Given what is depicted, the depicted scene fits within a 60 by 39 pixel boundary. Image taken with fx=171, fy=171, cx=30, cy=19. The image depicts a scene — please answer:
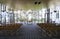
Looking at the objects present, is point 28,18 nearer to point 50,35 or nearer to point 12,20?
point 12,20

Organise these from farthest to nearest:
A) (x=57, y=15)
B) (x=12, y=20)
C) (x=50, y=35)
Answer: (x=12, y=20), (x=57, y=15), (x=50, y=35)

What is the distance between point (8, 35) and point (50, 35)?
140 inches

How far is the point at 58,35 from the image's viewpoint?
13242 mm

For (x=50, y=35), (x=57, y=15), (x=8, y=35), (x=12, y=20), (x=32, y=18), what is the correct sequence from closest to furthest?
(x=50, y=35) < (x=8, y=35) < (x=57, y=15) < (x=12, y=20) < (x=32, y=18)

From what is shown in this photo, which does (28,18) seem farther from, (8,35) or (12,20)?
(8,35)

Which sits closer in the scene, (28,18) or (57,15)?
(57,15)

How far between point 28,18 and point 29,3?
4828 mm

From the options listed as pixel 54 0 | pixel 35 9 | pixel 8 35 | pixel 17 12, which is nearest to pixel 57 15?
pixel 54 0

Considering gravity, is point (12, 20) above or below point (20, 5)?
below

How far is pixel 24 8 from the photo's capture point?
42.6 meters

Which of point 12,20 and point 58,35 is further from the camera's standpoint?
point 12,20

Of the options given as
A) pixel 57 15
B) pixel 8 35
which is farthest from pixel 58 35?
pixel 57 15

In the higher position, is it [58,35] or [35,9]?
[35,9]

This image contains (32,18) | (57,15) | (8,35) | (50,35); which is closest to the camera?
(50,35)
